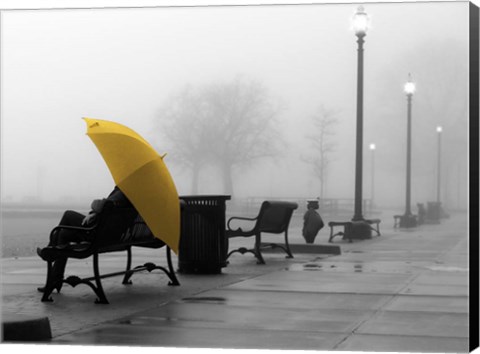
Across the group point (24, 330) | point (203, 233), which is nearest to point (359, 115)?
point (203, 233)

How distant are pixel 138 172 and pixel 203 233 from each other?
9.44ft

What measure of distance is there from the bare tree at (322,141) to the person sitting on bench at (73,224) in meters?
72.1

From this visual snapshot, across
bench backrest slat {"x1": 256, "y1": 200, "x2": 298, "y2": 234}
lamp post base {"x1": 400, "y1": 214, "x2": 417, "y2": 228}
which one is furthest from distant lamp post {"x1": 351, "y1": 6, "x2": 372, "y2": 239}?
lamp post base {"x1": 400, "y1": 214, "x2": 417, "y2": 228}

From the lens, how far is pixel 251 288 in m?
9.99

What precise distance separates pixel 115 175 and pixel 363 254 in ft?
28.6

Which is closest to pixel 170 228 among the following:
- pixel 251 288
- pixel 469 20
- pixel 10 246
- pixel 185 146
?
pixel 251 288

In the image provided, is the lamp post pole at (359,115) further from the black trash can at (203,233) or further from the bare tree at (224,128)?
the bare tree at (224,128)

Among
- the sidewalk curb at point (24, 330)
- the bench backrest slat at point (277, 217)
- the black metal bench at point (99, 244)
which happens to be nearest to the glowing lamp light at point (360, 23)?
the bench backrest slat at point (277, 217)

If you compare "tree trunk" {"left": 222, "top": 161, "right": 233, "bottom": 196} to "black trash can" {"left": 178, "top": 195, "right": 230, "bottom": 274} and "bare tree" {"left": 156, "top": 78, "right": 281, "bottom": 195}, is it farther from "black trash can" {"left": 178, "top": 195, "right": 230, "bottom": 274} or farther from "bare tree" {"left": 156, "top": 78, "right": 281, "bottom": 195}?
"black trash can" {"left": 178, "top": 195, "right": 230, "bottom": 274}

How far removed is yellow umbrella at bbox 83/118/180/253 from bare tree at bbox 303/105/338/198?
72.2 metres

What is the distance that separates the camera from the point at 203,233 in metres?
11.5

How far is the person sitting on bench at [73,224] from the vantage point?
28.4 feet

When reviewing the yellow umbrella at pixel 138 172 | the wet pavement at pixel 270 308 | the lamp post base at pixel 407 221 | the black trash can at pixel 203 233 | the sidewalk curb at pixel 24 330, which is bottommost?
the lamp post base at pixel 407 221

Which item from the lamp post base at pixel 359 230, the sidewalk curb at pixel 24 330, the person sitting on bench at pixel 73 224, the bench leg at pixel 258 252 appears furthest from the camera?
the lamp post base at pixel 359 230
